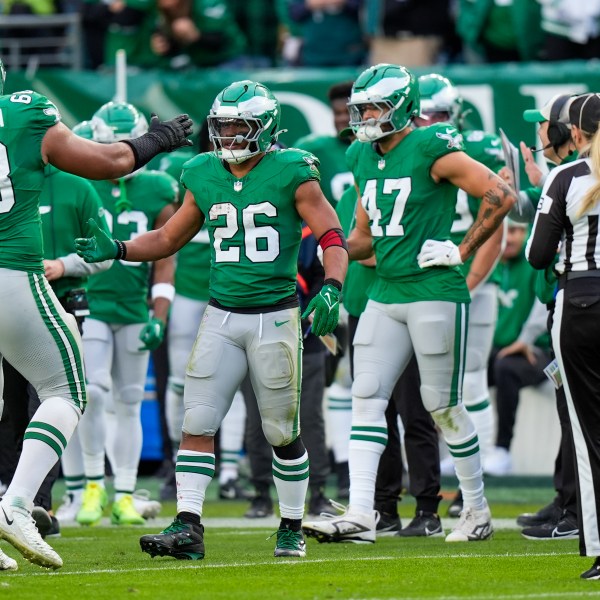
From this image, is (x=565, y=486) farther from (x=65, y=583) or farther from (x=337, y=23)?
(x=337, y=23)

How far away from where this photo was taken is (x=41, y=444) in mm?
5879

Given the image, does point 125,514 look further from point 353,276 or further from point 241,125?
point 241,125

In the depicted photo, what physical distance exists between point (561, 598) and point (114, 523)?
160 inches

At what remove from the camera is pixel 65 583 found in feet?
18.0

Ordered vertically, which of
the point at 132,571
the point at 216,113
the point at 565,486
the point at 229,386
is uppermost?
the point at 216,113

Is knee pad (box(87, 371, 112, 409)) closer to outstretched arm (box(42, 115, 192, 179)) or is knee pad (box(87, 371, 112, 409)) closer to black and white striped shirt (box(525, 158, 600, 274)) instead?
outstretched arm (box(42, 115, 192, 179))

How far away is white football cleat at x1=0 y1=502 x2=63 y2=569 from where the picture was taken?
222 inches

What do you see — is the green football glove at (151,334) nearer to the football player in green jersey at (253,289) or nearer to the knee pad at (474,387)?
the football player in green jersey at (253,289)

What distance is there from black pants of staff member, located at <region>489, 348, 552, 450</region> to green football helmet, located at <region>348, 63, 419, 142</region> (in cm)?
444

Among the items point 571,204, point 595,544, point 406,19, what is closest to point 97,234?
point 571,204

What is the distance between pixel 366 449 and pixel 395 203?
1148 millimetres

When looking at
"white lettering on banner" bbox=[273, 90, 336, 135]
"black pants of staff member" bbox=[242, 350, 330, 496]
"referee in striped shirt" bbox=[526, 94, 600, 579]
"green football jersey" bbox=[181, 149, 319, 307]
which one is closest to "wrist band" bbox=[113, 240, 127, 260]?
"green football jersey" bbox=[181, 149, 319, 307]

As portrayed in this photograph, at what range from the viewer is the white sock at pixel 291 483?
6473 millimetres

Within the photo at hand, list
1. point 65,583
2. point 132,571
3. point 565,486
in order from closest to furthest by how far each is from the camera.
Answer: point 65,583 < point 132,571 < point 565,486
